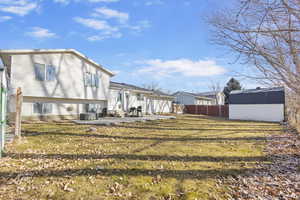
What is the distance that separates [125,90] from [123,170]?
1677 cm

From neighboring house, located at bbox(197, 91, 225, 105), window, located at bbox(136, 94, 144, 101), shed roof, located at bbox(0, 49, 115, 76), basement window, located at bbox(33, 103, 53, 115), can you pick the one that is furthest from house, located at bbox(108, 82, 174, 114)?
neighboring house, located at bbox(197, 91, 225, 105)

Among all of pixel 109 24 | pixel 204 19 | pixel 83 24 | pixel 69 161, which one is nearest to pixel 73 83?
pixel 83 24

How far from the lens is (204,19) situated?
558 centimetres

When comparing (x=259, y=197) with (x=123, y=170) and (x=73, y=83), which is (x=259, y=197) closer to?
(x=123, y=170)

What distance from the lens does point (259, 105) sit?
20422 mm

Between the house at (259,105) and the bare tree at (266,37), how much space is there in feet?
50.0

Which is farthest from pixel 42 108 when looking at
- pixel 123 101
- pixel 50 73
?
pixel 123 101

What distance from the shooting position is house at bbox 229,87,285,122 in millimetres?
19125

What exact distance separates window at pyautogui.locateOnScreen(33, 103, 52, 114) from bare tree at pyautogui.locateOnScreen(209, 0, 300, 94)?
45.0ft

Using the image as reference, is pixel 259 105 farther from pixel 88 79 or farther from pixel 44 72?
pixel 44 72

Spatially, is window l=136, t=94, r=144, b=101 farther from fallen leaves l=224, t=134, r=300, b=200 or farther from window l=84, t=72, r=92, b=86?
fallen leaves l=224, t=134, r=300, b=200

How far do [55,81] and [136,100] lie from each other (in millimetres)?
10421

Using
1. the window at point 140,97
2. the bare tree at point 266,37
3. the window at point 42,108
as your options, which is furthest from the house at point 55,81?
the bare tree at point 266,37

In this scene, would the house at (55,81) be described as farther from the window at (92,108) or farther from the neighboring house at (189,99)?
the neighboring house at (189,99)
